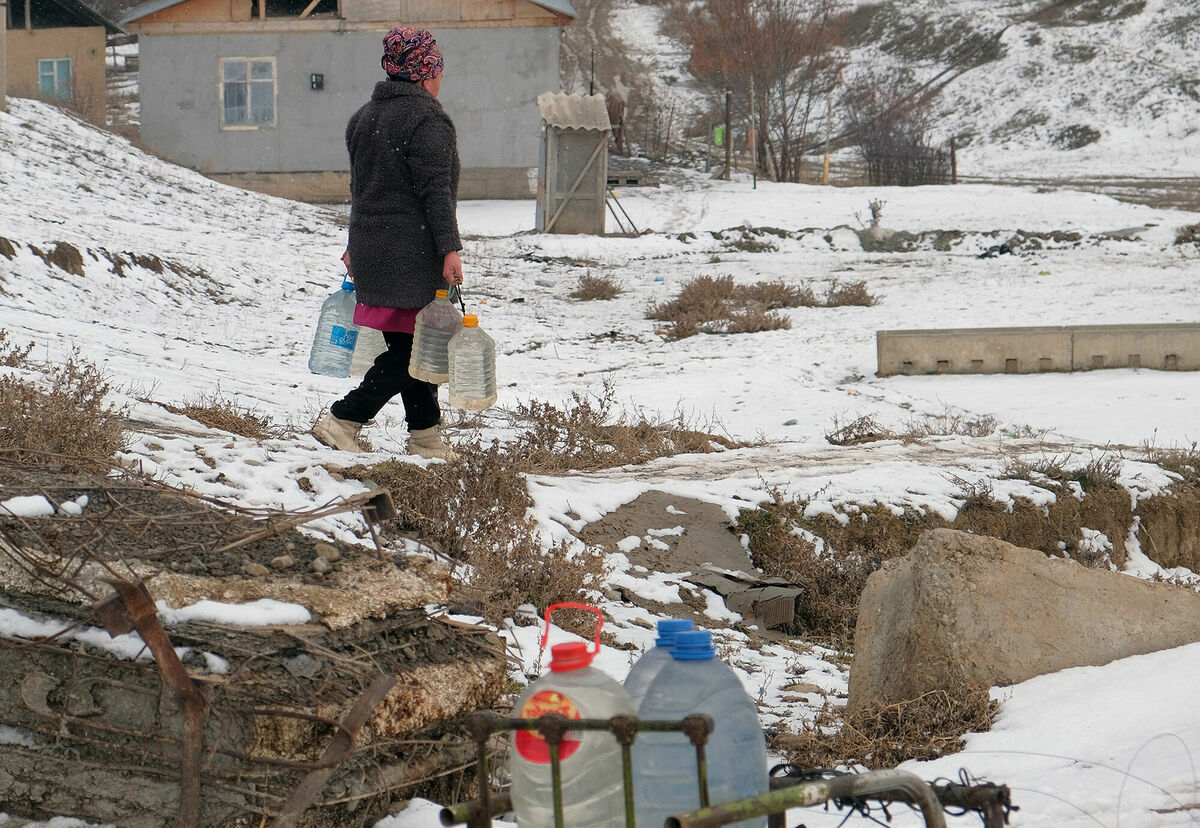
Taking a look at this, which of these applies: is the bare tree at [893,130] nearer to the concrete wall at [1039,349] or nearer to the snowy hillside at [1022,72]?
the snowy hillside at [1022,72]

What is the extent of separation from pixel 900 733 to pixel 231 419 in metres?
4.09

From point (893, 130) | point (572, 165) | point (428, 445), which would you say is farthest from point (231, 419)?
point (893, 130)

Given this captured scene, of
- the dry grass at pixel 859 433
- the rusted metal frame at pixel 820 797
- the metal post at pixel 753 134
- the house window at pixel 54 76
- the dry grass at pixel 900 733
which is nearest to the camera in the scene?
the rusted metal frame at pixel 820 797

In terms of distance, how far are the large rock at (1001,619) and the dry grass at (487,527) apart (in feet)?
4.12

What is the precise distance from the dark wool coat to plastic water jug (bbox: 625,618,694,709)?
125 inches

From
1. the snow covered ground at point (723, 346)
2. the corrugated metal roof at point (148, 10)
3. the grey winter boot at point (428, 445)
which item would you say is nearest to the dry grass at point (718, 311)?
the snow covered ground at point (723, 346)

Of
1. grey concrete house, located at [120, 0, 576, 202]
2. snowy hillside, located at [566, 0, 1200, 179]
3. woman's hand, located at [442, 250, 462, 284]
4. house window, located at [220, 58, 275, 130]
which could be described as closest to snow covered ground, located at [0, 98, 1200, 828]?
woman's hand, located at [442, 250, 462, 284]

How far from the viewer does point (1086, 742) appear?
3.09m

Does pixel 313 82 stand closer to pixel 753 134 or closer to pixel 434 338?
pixel 753 134

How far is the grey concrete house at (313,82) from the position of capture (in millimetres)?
24828

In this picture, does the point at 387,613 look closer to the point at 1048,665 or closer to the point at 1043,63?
the point at 1048,665

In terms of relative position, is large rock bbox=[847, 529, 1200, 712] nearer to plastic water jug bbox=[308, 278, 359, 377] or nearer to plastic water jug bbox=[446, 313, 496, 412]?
plastic water jug bbox=[446, 313, 496, 412]

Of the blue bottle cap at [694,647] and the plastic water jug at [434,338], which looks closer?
the blue bottle cap at [694,647]

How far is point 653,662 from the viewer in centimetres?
219
